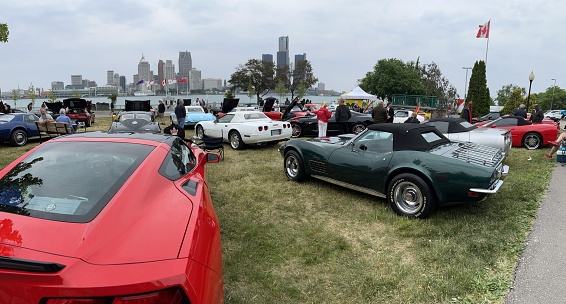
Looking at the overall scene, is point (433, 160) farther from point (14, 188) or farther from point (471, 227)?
point (14, 188)

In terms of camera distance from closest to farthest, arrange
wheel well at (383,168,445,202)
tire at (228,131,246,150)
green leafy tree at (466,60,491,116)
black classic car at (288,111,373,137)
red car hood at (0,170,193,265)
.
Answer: red car hood at (0,170,193,265)
wheel well at (383,168,445,202)
tire at (228,131,246,150)
black classic car at (288,111,373,137)
green leafy tree at (466,60,491,116)

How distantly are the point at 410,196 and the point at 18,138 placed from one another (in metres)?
13.3

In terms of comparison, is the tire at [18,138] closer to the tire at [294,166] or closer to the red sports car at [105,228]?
the tire at [294,166]

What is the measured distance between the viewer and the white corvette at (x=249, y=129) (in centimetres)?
1087

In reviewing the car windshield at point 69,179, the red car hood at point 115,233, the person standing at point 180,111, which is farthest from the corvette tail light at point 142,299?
the person standing at point 180,111

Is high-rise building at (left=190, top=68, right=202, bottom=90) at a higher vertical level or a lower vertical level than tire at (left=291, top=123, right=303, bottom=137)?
higher

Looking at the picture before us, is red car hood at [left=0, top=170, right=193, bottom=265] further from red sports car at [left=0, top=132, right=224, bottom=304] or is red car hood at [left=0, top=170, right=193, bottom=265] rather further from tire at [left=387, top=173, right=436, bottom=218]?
tire at [left=387, top=173, right=436, bottom=218]

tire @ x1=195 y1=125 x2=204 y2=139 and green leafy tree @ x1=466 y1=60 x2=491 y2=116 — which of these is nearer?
tire @ x1=195 y1=125 x2=204 y2=139

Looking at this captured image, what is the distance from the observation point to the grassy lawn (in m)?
3.24

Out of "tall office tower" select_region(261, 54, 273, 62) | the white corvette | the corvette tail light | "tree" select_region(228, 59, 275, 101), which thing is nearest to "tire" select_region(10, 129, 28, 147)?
the white corvette

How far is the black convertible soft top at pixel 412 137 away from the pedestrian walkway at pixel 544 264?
1.74 meters

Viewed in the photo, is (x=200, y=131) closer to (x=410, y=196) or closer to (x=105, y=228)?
(x=410, y=196)

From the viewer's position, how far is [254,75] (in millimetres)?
50656

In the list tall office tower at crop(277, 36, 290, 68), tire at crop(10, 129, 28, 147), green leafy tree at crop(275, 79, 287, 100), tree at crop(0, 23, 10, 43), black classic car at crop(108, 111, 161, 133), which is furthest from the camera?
tall office tower at crop(277, 36, 290, 68)
